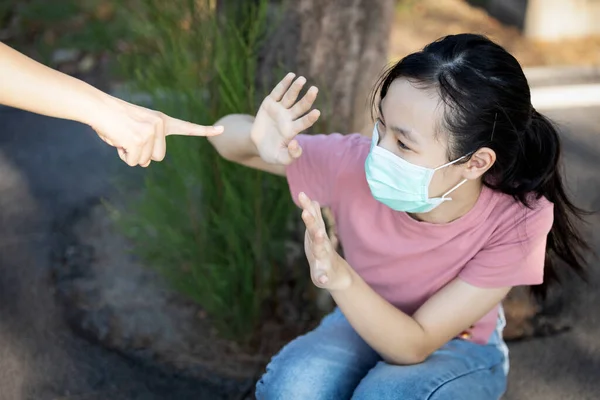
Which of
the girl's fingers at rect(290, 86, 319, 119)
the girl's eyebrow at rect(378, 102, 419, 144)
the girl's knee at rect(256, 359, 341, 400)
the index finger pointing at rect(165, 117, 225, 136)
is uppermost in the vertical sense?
the index finger pointing at rect(165, 117, 225, 136)

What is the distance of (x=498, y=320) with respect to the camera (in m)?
2.01

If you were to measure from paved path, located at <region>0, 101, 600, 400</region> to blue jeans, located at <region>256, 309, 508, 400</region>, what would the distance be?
60 centimetres

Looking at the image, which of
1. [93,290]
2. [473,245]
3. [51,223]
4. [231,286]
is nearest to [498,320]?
[473,245]

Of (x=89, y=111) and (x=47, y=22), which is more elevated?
(x=89, y=111)

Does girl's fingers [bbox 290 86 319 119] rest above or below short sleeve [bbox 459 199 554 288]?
above

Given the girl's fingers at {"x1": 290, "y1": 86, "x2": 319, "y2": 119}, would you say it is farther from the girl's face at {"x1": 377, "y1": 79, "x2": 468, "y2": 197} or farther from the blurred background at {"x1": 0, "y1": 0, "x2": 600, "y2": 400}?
the blurred background at {"x1": 0, "y1": 0, "x2": 600, "y2": 400}

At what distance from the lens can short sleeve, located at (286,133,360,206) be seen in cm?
188

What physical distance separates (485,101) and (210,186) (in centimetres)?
103

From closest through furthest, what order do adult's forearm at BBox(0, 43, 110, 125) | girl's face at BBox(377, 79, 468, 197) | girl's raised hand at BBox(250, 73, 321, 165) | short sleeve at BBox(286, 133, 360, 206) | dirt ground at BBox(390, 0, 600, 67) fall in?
adult's forearm at BBox(0, 43, 110, 125), girl's face at BBox(377, 79, 468, 197), girl's raised hand at BBox(250, 73, 321, 165), short sleeve at BBox(286, 133, 360, 206), dirt ground at BBox(390, 0, 600, 67)

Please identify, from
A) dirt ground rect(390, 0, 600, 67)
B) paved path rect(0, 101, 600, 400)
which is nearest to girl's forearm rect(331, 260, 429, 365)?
paved path rect(0, 101, 600, 400)

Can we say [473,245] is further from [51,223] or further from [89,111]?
[51,223]

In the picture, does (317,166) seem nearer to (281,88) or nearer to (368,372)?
(281,88)

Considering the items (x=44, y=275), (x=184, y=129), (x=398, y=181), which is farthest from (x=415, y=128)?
(x=44, y=275)

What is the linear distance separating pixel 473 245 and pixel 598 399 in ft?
2.92
